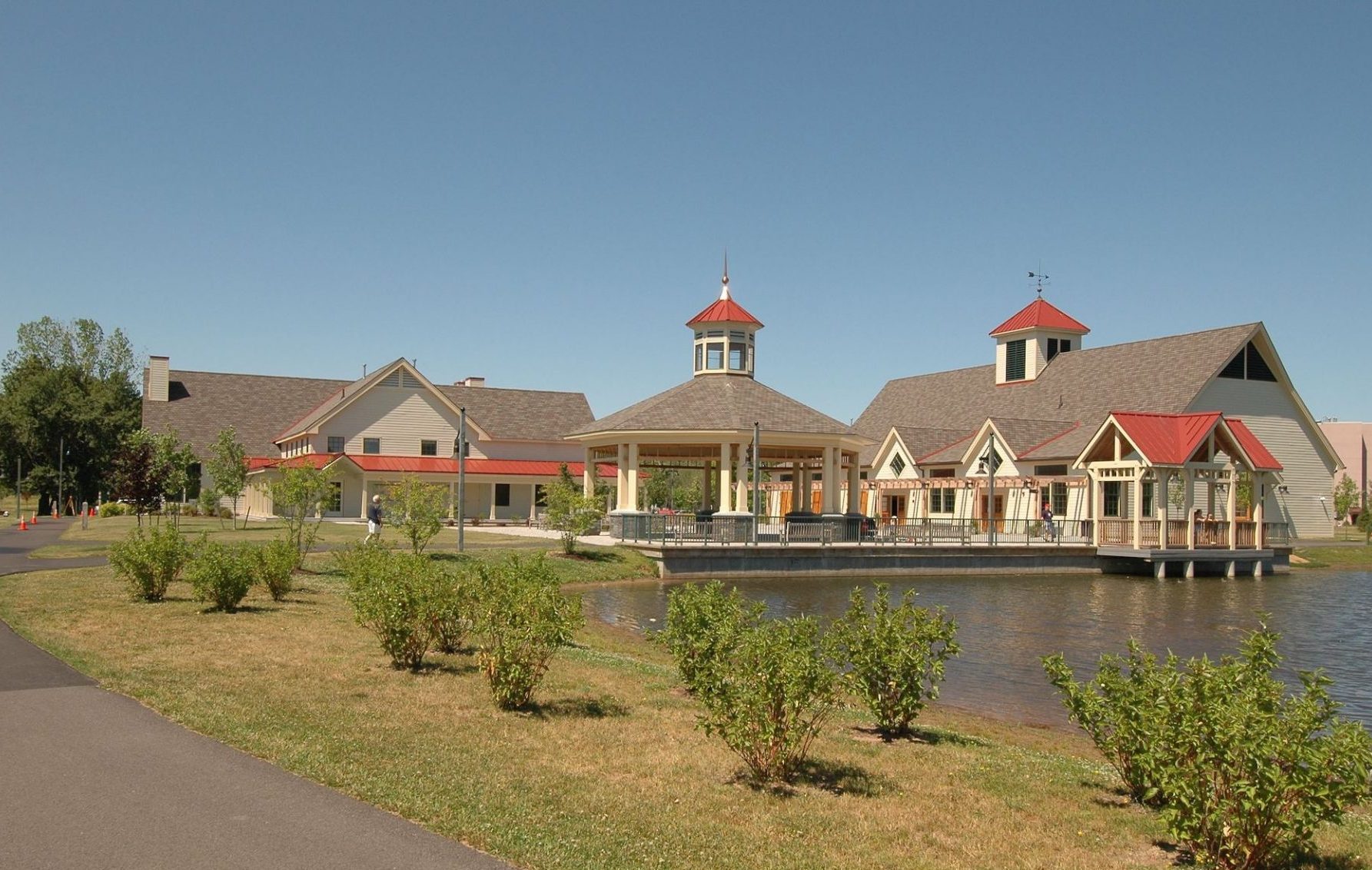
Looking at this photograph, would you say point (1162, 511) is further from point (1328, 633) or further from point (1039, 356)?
point (1039, 356)

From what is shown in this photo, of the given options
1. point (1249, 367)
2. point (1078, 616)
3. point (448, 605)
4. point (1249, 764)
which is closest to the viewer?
point (1249, 764)

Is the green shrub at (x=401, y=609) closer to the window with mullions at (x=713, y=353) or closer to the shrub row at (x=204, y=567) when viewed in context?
the shrub row at (x=204, y=567)

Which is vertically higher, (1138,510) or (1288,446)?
(1288,446)

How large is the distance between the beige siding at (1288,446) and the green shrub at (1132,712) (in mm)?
43422

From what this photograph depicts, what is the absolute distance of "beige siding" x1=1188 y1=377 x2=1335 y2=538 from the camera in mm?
48969

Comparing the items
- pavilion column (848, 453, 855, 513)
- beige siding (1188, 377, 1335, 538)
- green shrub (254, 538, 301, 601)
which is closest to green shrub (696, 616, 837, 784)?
green shrub (254, 538, 301, 601)

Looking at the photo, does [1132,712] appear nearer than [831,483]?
Yes

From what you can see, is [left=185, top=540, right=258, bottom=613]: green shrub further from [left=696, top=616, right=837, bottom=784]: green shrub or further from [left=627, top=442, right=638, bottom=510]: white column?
[left=627, top=442, right=638, bottom=510]: white column

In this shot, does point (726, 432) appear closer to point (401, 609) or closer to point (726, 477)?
point (726, 477)

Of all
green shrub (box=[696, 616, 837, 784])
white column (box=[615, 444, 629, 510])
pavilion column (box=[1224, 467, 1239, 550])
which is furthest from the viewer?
pavilion column (box=[1224, 467, 1239, 550])

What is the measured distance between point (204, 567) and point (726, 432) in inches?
863

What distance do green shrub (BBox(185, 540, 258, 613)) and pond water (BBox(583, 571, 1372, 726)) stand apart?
7421 mm

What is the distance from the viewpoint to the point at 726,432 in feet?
122

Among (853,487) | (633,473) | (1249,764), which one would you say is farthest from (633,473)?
(1249,764)
